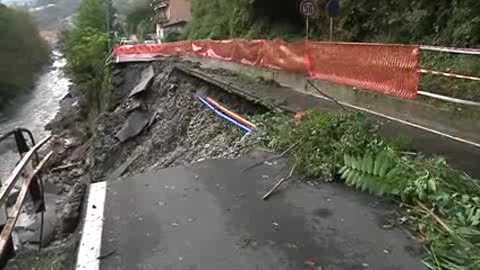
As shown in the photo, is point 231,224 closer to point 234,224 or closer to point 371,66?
point 234,224

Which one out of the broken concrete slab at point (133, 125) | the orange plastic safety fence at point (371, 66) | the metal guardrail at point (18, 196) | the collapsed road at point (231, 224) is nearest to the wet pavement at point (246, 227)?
the collapsed road at point (231, 224)

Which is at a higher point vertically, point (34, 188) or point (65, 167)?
point (34, 188)

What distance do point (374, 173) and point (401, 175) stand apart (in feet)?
1.04

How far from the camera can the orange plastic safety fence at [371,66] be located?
8070 mm

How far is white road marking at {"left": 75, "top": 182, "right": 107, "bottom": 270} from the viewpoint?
3857 millimetres

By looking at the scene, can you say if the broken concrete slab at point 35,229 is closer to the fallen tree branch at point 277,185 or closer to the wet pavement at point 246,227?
the wet pavement at point 246,227

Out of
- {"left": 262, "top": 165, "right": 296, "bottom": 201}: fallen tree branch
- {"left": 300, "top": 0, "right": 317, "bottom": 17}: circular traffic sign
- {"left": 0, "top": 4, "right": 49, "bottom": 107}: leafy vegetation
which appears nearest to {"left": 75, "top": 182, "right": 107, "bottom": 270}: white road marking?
{"left": 262, "top": 165, "right": 296, "bottom": 201}: fallen tree branch

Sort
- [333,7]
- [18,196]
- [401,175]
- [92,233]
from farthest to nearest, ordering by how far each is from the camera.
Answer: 1. [333,7]
2. [18,196]
3. [401,175]
4. [92,233]

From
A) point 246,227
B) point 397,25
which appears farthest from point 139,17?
point 246,227

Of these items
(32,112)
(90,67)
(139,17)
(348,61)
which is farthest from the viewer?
(139,17)

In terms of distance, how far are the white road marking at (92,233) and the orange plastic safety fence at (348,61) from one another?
5288mm

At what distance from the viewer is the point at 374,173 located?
496cm

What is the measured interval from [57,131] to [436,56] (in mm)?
32947

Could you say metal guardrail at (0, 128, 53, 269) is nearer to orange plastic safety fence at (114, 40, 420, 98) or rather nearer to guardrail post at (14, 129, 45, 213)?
guardrail post at (14, 129, 45, 213)
